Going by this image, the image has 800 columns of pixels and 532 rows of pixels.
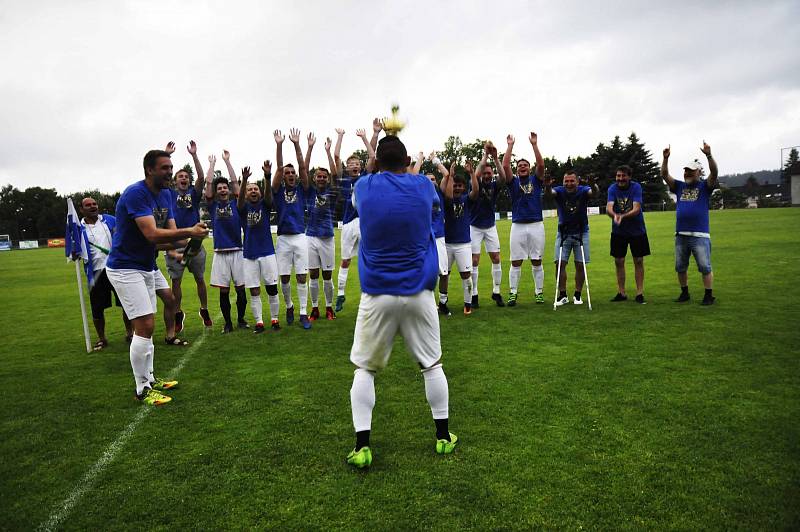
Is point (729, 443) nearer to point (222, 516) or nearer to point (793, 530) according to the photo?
point (793, 530)

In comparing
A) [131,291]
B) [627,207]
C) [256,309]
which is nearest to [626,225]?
[627,207]

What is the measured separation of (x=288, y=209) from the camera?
8.87m

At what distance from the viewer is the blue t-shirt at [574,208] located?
9.40 metres

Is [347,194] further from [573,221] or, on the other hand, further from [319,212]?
[573,221]

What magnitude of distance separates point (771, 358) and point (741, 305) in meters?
3.19

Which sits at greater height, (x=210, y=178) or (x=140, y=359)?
(x=210, y=178)

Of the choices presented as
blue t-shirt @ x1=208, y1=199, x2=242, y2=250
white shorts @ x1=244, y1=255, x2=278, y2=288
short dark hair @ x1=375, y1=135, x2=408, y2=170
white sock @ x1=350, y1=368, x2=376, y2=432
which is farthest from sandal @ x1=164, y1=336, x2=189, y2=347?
short dark hair @ x1=375, y1=135, x2=408, y2=170

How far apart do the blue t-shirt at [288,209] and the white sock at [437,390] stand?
553cm

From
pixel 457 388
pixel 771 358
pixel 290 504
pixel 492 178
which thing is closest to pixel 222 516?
pixel 290 504

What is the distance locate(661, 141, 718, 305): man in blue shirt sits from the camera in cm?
891

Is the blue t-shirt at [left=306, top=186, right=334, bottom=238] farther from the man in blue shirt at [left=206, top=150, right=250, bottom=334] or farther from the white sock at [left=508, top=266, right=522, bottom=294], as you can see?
the white sock at [left=508, top=266, right=522, bottom=294]

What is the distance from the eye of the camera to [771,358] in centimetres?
581

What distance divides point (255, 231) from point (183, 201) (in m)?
1.40

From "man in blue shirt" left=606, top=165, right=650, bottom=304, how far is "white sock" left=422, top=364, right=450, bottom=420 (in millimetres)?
6721
